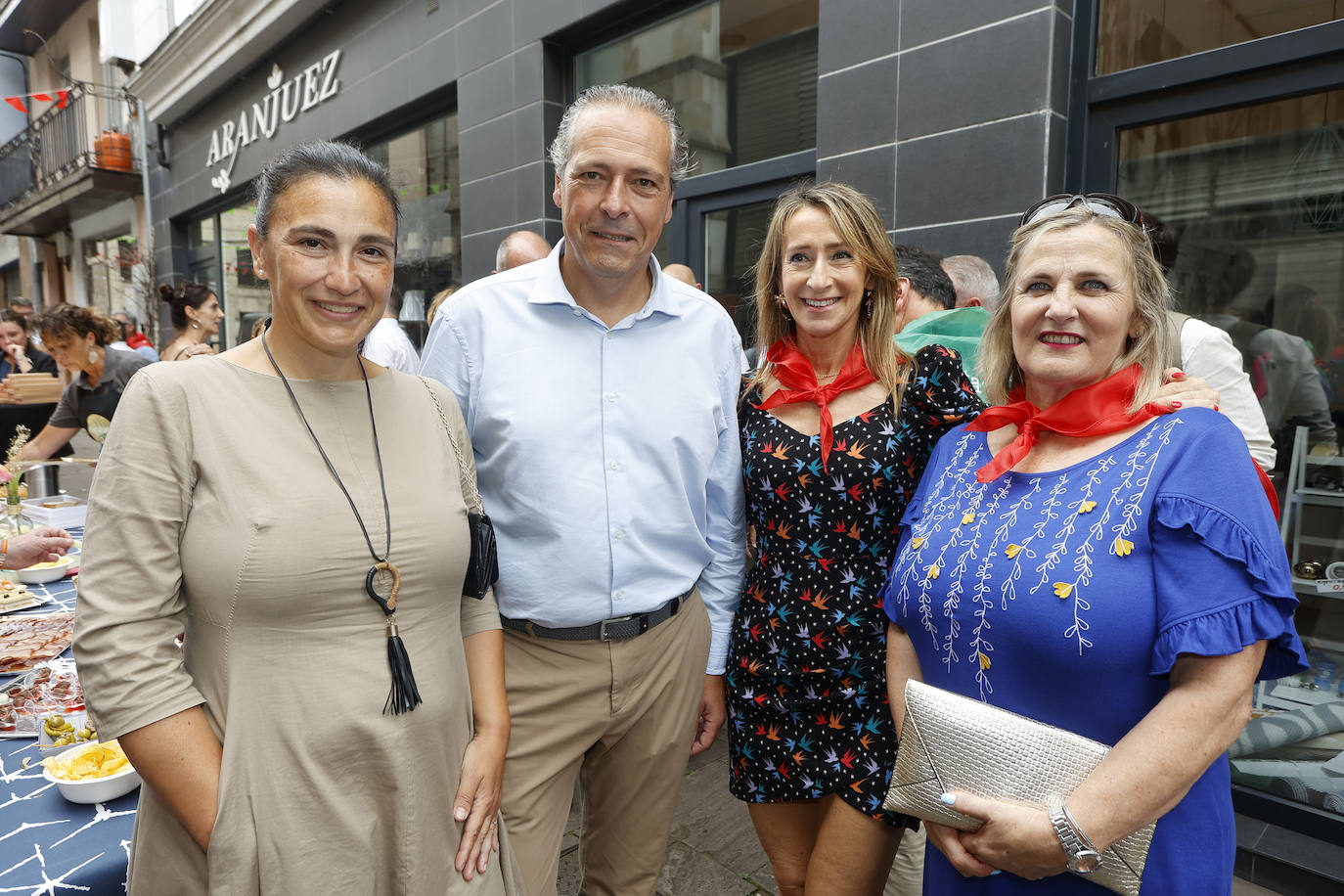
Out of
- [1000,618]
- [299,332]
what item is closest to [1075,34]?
[1000,618]

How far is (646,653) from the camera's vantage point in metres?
1.87

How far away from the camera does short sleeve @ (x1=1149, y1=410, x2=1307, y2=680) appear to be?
45.3 inches

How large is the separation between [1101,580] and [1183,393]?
15.0 inches

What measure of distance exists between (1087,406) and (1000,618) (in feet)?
1.32

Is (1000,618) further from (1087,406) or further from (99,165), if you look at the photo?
(99,165)

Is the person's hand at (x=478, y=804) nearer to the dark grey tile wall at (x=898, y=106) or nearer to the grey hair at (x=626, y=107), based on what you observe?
the grey hair at (x=626, y=107)

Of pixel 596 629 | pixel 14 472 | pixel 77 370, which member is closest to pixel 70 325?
pixel 77 370

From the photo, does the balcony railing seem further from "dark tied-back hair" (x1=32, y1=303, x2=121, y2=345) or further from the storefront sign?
"dark tied-back hair" (x1=32, y1=303, x2=121, y2=345)

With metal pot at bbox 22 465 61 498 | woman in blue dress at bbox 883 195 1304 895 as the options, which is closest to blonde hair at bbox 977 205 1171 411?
woman in blue dress at bbox 883 195 1304 895

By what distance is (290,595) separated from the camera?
3.99 ft

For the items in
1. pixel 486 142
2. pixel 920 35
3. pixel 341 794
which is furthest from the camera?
pixel 486 142

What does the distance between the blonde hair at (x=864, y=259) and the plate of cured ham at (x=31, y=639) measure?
2.07 meters

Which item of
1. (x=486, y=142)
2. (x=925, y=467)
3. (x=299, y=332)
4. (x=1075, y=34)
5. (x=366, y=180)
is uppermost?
(x=486, y=142)

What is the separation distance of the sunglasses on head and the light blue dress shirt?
32.3 inches
